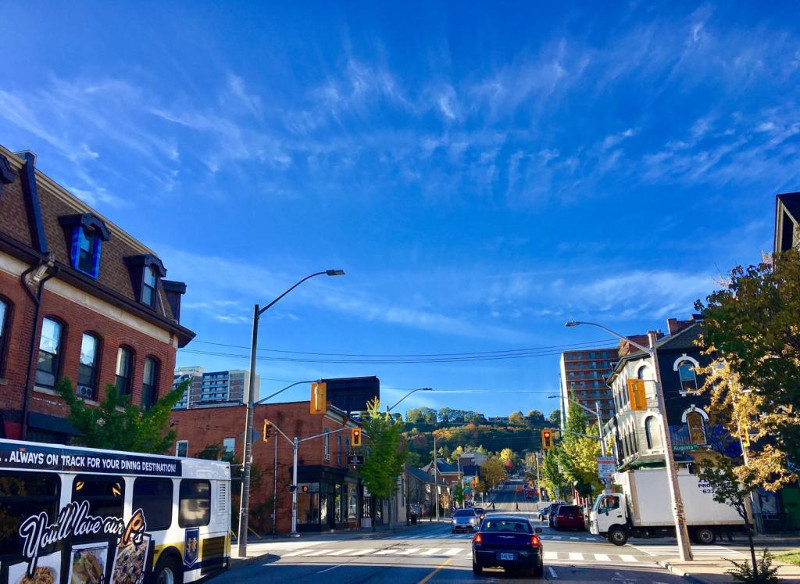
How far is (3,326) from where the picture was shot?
57.2ft

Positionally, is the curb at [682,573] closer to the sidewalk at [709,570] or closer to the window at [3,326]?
the sidewalk at [709,570]

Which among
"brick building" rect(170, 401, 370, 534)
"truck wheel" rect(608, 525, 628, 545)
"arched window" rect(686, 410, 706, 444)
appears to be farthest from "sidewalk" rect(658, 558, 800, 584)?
"brick building" rect(170, 401, 370, 534)

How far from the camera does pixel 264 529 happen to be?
1772 inches

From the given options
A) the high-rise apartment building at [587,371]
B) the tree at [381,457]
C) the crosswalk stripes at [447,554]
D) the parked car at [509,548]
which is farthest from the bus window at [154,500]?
the high-rise apartment building at [587,371]

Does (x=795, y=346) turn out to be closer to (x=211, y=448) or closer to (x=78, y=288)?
(x=78, y=288)

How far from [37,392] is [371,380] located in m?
55.9

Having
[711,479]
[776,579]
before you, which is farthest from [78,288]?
[776,579]

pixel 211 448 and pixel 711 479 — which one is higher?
pixel 211 448

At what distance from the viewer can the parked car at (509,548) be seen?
49.0ft

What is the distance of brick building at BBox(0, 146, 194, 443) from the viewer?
57.6 feet

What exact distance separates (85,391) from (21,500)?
1233 cm

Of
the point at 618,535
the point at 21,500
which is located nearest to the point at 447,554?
the point at 618,535

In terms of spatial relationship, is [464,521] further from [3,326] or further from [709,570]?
[3,326]

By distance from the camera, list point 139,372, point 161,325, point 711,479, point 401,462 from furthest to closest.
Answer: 1. point 401,462
2. point 161,325
3. point 139,372
4. point 711,479
